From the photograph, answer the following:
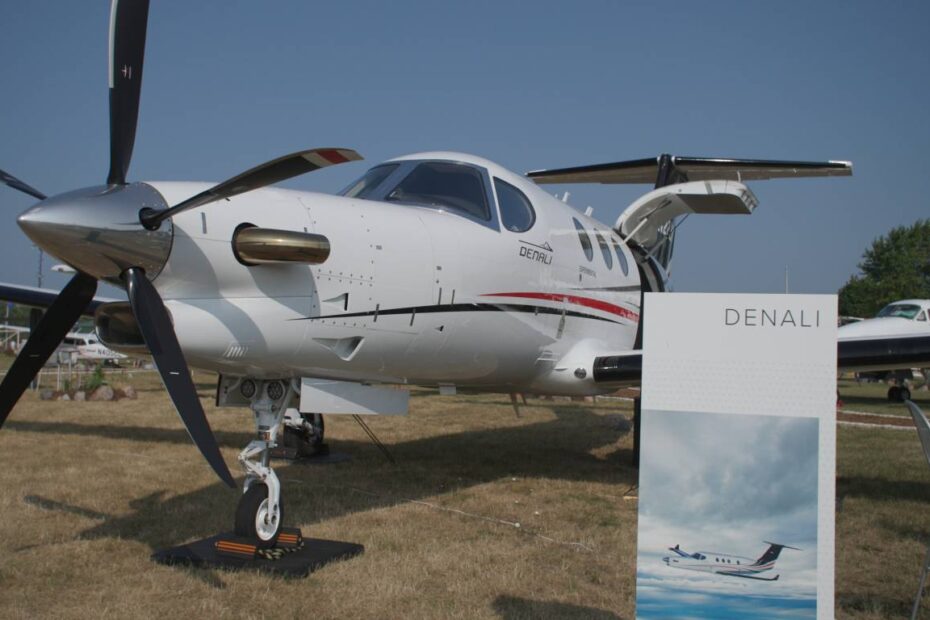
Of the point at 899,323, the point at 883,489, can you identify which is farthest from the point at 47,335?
the point at 899,323

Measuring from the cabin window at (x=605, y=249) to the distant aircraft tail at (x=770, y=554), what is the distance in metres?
7.13

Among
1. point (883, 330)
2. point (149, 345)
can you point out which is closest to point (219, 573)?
point (149, 345)

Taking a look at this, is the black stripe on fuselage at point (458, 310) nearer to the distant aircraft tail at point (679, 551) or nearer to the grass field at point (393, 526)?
the grass field at point (393, 526)

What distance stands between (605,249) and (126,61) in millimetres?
6344

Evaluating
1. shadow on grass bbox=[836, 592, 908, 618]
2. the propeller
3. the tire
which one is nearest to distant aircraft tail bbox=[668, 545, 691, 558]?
shadow on grass bbox=[836, 592, 908, 618]

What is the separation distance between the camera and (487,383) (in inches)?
337

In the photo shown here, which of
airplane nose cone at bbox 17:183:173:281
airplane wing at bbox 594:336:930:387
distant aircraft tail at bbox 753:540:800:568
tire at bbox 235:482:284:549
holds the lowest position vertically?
tire at bbox 235:482:284:549

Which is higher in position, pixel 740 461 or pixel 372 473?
pixel 740 461

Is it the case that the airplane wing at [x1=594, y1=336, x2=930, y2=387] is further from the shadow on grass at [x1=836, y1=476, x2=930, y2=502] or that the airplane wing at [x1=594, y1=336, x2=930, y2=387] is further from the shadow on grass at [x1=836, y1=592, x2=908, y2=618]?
the shadow on grass at [x1=836, y1=592, x2=908, y2=618]

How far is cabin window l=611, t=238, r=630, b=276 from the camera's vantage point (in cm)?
1073

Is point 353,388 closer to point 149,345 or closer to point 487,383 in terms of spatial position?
point 149,345

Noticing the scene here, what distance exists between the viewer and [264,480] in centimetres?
586

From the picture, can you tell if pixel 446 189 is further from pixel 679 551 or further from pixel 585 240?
pixel 679 551

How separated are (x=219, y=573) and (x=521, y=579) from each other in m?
2.09
